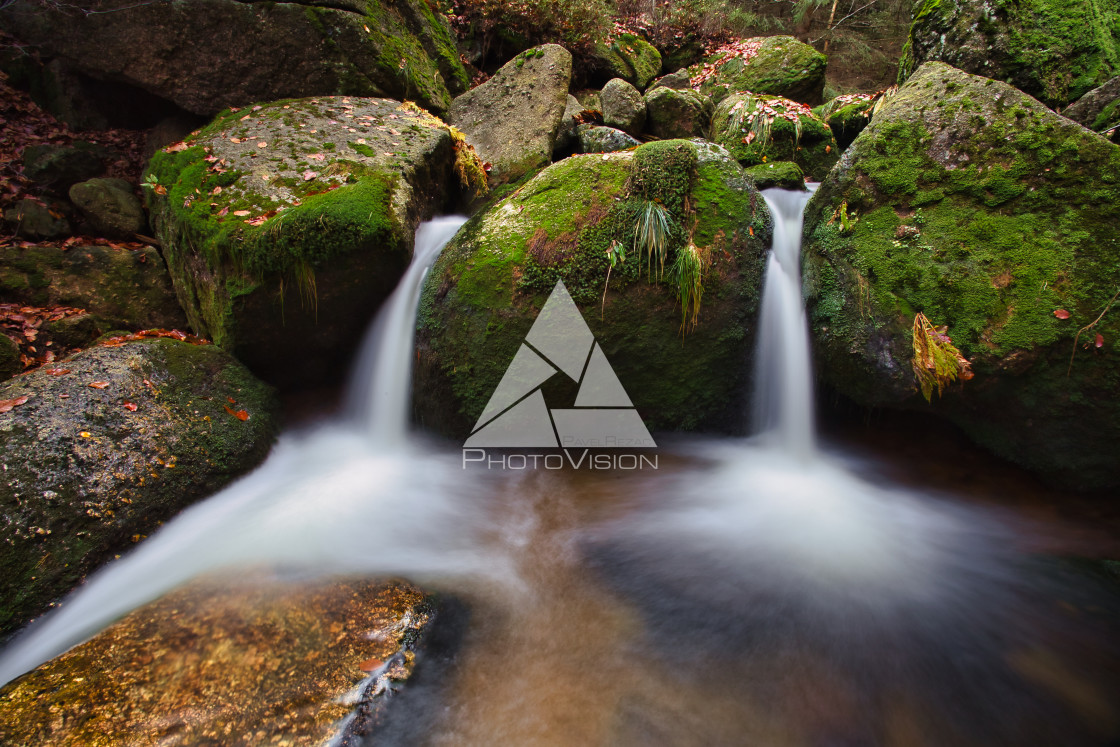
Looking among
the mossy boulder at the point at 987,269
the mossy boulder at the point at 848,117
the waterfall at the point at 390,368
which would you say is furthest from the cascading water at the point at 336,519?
the mossy boulder at the point at 848,117

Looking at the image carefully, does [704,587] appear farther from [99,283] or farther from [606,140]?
[99,283]

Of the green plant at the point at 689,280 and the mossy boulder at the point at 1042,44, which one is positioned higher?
the mossy boulder at the point at 1042,44

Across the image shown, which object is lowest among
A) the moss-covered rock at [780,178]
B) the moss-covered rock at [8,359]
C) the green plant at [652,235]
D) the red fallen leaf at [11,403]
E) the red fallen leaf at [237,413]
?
the red fallen leaf at [237,413]

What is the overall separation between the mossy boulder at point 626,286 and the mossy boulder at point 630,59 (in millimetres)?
6725

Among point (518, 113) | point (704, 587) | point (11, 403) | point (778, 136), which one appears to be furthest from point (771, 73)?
point (11, 403)

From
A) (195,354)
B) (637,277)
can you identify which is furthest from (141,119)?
(637,277)

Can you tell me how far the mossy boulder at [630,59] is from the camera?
9.72 meters

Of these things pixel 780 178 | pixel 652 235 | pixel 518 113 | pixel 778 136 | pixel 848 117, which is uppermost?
pixel 848 117

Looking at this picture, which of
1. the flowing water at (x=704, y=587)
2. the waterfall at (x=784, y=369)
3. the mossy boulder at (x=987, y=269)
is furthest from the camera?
the waterfall at (x=784, y=369)

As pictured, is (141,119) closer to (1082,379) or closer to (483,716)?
(483,716)

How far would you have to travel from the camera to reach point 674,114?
791 cm

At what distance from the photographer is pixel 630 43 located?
34.4 feet

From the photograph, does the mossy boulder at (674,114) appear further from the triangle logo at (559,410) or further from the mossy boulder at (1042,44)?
the triangle logo at (559,410)

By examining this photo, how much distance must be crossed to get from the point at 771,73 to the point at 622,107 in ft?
12.0
